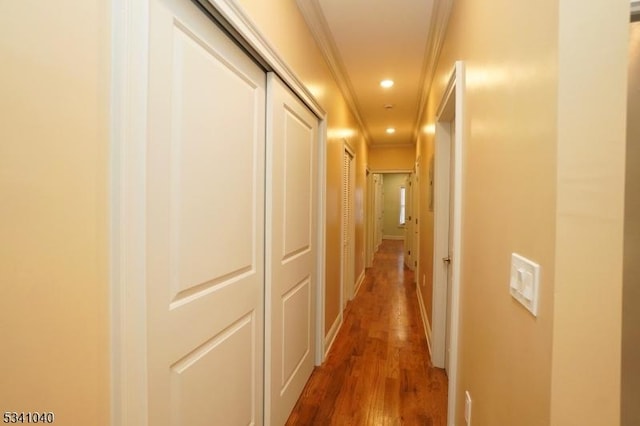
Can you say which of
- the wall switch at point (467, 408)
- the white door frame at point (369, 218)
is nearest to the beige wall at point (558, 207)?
the wall switch at point (467, 408)

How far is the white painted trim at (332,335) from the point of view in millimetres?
2711

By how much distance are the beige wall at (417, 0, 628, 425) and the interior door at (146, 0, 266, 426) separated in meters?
1.00

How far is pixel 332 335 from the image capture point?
2975mm

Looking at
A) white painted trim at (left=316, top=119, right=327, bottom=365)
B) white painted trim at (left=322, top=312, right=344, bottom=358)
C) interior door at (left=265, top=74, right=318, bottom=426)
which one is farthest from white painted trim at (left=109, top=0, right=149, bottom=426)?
→ white painted trim at (left=322, top=312, right=344, bottom=358)

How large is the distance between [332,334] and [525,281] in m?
2.45

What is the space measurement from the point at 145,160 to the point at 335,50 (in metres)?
2.25

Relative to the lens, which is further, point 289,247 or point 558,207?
point 289,247

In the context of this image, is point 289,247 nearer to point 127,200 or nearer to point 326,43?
point 127,200

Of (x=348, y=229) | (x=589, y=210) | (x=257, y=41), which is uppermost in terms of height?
(x=257, y=41)

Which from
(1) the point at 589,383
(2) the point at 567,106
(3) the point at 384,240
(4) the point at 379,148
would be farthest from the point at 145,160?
(3) the point at 384,240

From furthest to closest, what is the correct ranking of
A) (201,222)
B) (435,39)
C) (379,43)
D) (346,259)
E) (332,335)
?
(346,259)
(332,335)
(379,43)
(435,39)
(201,222)

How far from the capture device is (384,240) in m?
10.8

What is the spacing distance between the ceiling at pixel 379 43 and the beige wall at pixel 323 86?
0.14 m

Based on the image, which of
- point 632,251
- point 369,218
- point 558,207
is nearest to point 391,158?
point 369,218
